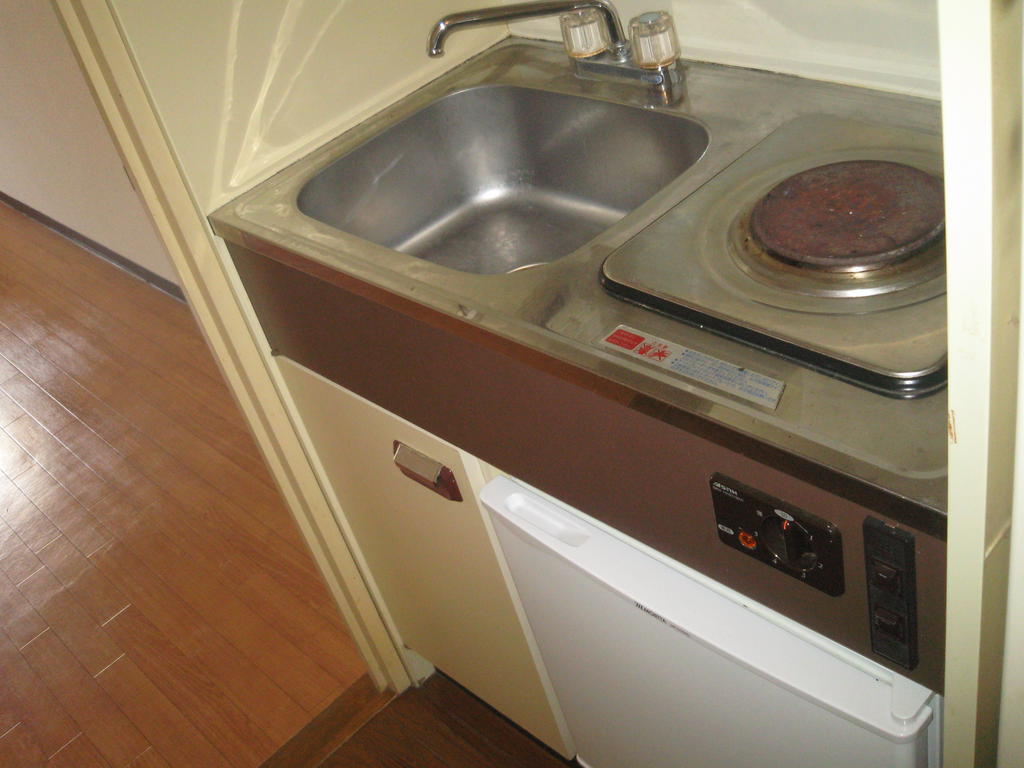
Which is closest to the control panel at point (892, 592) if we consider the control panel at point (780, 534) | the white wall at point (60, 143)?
the control panel at point (780, 534)

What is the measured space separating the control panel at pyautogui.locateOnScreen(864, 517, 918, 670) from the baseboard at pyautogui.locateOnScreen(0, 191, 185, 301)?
244 centimetres

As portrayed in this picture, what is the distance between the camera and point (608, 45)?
128 centimetres

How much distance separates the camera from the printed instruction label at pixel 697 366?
0.76 meters

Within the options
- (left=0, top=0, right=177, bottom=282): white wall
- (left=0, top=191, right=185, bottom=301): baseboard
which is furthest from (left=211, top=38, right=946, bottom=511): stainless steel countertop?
(left=0, top=191, right=185, bottom=301): baseboard

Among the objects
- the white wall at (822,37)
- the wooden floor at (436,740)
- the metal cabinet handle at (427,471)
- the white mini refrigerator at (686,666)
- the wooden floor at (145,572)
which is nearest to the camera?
the white mini refrigerator at (686,666)

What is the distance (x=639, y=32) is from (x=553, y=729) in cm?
96

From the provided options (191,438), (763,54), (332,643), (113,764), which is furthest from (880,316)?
(191,438)

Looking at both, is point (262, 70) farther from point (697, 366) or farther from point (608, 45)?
point (697, 366)

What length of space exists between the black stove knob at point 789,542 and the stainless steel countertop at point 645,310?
3.2 inches

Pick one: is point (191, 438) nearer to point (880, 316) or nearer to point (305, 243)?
point (305, 243)

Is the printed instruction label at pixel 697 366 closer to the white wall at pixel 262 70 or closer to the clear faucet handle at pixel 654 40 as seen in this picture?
the clear faucet handle at pixel 654 40

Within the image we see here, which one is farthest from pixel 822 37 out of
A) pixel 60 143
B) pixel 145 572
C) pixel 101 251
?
pixel 101 251

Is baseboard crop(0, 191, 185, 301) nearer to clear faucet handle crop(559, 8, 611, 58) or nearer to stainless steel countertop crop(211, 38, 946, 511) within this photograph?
stainless steel countertop crop(211, 38, 946, 511)

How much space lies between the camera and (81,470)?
2.49 m
